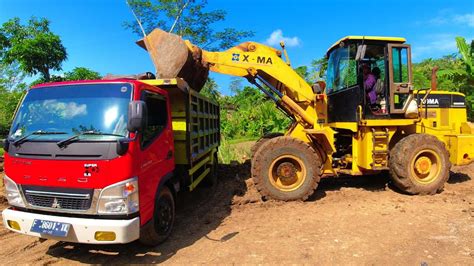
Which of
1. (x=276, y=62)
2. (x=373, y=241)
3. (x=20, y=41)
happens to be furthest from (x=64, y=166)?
(x=20, y=41)

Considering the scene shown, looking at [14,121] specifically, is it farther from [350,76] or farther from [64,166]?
[350,76]

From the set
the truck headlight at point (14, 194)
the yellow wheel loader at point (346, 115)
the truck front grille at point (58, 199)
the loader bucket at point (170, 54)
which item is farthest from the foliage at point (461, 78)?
the truck headlight at point (14, 194)

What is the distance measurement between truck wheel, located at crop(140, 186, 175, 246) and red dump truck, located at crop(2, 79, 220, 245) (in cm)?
1

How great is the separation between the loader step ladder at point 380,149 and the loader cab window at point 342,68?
109 centimetres

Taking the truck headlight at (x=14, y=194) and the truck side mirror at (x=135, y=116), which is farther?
the truck headlight at (x=14, y=194)

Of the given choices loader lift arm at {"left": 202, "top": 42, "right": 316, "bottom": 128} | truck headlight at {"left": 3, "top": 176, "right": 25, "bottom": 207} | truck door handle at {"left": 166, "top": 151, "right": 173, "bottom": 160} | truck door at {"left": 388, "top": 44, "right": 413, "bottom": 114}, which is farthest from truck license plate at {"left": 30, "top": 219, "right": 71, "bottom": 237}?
truck door at {"left": 388, "top": 44, "right": 413, "bottom": 114}

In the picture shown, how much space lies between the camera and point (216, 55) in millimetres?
6988

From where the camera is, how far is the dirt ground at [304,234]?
4.22 metres

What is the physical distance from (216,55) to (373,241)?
4.39 m

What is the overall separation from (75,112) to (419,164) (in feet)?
20.1

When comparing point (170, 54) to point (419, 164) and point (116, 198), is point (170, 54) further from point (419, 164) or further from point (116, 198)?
point (419, 164)

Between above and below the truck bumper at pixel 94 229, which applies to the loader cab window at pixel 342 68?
above

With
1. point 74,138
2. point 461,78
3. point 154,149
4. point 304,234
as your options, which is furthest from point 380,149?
point 461,78

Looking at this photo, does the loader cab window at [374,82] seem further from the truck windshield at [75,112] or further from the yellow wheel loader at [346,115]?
the truck windshield at [75,112]
